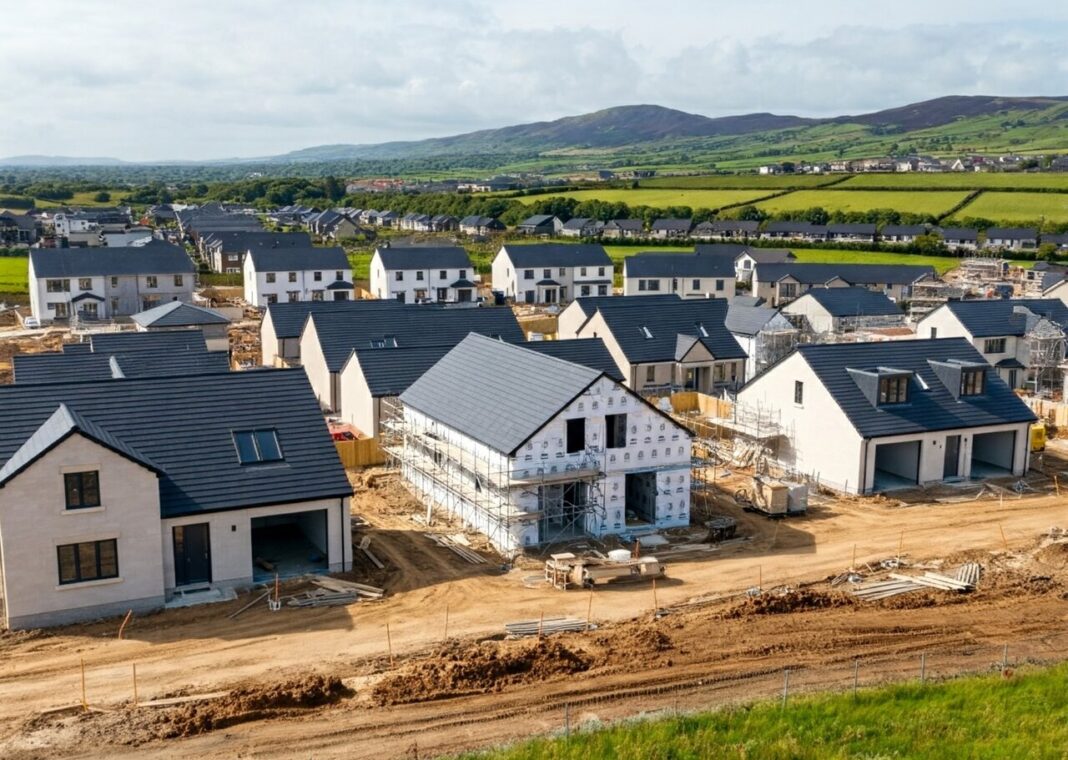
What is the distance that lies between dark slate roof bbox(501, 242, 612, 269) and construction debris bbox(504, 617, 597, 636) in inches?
2817

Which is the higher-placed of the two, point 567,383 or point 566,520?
point 567,383

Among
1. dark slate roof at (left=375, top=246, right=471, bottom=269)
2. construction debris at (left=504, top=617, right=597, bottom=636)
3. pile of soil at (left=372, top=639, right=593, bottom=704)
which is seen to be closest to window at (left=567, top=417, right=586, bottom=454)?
construction debris at (left=504, top=617, right=597, bottom=636)

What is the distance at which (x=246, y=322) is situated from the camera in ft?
264

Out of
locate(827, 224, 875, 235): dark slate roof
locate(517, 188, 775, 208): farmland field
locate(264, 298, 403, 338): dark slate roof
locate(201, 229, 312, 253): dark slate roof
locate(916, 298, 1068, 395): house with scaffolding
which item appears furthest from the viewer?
locate(517, 188, 775, 208): farmland field

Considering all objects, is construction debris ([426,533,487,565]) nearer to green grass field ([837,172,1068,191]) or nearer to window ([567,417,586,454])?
window ([567,417,586,454])

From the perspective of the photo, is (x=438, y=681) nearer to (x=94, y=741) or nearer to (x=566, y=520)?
(x=94, y=741)

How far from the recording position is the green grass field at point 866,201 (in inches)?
6088

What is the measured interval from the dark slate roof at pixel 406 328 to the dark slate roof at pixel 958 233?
99.2 metres

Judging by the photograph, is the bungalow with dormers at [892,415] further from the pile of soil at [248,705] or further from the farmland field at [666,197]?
the farmland field at [666,197]

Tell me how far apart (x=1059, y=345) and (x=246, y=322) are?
58.2 meters

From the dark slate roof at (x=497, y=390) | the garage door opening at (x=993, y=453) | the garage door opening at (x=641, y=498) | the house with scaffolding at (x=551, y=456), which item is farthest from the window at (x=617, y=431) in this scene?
the garage door opening at (x=993, y=453)

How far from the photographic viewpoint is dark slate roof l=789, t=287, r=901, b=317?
7125 centimetres

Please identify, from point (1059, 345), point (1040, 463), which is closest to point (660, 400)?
point (1040, 463)

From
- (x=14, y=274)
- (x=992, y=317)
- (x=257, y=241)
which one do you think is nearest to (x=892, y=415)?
(x=992, y=317)
